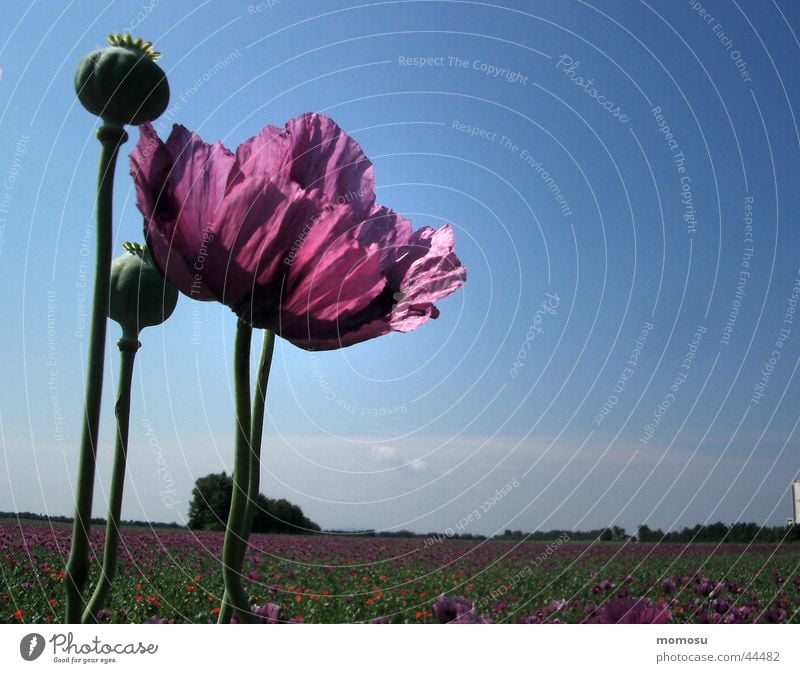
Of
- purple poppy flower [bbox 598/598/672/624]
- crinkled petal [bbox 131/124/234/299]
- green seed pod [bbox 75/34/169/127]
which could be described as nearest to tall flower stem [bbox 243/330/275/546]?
crinkled petal [bbox 131/124/234/299]

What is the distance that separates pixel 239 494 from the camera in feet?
2.18

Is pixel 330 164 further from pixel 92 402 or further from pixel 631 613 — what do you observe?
pixel 631 613

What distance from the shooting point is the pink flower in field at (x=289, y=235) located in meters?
0.69

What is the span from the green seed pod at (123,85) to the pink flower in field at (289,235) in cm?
4

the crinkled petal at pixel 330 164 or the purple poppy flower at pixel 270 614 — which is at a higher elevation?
the crinkled petal at pixel 330 164

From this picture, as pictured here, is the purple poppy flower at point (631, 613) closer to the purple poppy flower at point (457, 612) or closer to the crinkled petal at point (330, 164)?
the purple poppy flower at point (457, 612)

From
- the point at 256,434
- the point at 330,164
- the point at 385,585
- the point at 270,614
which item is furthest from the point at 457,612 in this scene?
the point at 385,585

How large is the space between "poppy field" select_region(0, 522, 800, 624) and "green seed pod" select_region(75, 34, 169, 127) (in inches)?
18.1

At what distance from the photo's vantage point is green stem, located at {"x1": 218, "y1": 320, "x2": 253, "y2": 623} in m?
0.66
